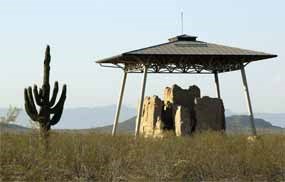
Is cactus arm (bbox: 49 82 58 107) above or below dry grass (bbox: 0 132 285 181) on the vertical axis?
above

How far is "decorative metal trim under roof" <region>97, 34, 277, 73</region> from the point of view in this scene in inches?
1097

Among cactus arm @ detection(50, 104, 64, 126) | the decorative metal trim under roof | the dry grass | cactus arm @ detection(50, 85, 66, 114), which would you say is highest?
the decorative metal trim under roof

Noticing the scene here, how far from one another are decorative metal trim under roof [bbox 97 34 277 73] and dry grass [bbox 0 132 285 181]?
→ 7585 millimetres

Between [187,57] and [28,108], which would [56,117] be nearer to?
[28,108]

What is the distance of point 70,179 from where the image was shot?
17.1 meters

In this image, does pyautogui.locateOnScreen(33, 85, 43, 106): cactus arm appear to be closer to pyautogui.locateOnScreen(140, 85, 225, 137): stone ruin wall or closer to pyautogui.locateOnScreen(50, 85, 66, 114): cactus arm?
pyautogui.locateOnScreen(50, 85, 66, 114): cactus arm

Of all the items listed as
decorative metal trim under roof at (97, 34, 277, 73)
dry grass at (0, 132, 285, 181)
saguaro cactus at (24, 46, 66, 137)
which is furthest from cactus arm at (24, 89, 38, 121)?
decorative metal trim under roof at (97, 34, 277, 73)

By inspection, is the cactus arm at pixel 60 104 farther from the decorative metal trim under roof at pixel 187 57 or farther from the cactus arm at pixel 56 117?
the decorative metal trim under roof at pixel 187 57

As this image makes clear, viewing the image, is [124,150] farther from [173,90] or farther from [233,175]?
[173,90]

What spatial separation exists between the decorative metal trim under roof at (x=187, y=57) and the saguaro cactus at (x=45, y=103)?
5.35m

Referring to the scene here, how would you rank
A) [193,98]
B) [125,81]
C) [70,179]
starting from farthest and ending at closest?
[125,81], [193,98], [70,179]

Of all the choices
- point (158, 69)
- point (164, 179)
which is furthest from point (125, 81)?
point (164, 179)

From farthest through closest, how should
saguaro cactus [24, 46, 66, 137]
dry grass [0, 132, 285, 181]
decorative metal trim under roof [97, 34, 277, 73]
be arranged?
decorative metal trim under roof [97, 34, 277, 73], saguaro cactus [24, 46, 66, 137], dry grass [0, 132, 285, 181]

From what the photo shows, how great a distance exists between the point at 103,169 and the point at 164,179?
5.54 ft
